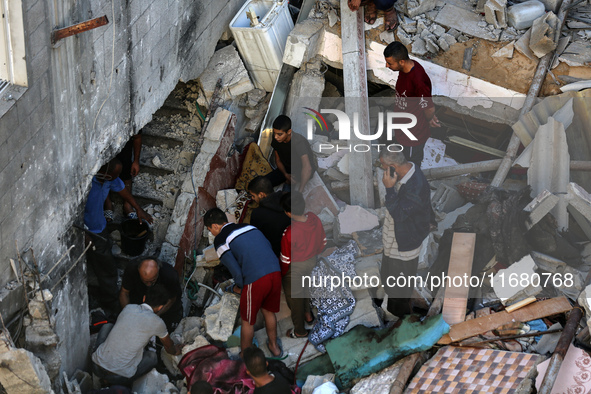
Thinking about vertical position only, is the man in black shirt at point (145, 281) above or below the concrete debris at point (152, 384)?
above

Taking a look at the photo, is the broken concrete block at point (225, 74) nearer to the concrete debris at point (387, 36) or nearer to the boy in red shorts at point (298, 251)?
the concrete debris at point (387, 36)

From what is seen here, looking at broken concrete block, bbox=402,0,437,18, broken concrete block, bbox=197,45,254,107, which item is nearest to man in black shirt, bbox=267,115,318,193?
broken concrete block, bbox=197,45,254,107

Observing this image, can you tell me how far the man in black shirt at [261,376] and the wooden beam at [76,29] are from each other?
292cm

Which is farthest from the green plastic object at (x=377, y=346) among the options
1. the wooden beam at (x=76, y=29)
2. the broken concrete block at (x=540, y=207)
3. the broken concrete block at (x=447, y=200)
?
the wooden beam at (x=76, y=29)

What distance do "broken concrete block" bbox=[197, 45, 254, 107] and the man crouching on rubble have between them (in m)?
2.83

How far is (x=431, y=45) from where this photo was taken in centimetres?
852

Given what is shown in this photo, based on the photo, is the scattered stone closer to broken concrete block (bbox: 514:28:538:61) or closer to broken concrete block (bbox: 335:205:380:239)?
broken concrete block (bbox: 514:28:538:61)

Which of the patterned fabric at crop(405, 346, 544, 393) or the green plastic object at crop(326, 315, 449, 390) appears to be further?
the green plastic object at crop(326, 315, 449, 390)

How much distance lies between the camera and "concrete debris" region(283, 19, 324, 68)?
8633 millimetres

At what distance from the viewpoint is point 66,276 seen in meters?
6.74

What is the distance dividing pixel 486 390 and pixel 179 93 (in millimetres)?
5110

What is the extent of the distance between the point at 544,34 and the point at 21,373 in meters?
6.27

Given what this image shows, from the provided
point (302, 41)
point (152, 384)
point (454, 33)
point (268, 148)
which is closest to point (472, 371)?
point (152, 384)

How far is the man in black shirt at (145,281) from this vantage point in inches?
277
